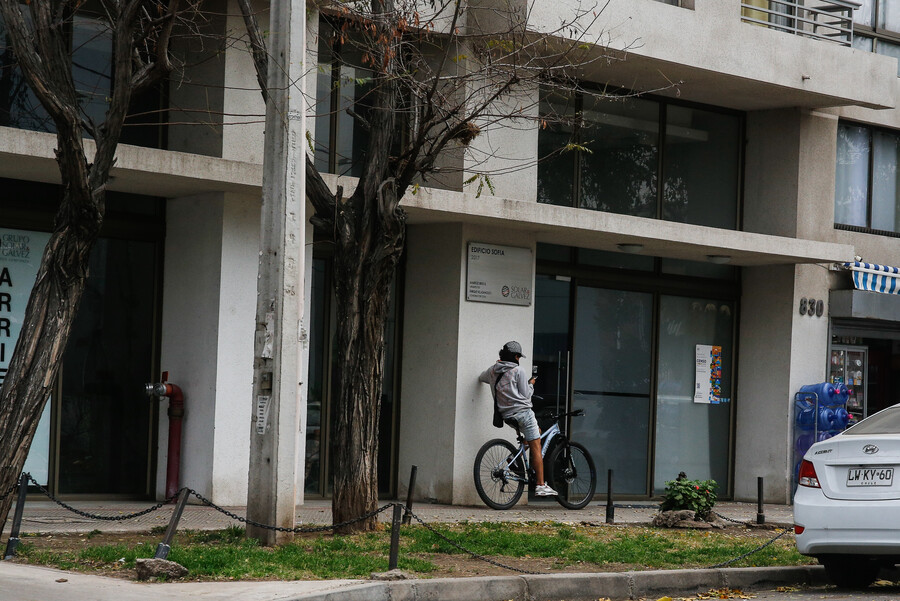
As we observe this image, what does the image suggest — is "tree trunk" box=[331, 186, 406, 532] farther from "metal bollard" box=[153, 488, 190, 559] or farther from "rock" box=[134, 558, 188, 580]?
"rock" box=[134, 558, 188, 580]

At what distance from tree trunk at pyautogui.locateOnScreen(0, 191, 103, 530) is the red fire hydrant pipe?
377cm

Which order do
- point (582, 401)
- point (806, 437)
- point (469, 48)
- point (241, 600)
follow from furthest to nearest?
point (806, 437) < point (582, 401) < point (469, 48) < point (241, 600)

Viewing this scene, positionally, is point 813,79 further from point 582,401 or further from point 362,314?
point 362,314

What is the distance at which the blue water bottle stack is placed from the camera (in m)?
17.8

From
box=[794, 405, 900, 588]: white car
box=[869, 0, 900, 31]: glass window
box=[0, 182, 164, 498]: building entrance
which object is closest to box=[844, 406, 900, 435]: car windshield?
box=[794, 405, 900, 588]: white car

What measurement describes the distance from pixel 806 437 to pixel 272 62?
36.7ft

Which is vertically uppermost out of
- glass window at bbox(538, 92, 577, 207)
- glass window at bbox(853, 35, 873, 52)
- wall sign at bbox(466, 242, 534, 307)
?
glass window at bbox(853, 35, 873, 52)

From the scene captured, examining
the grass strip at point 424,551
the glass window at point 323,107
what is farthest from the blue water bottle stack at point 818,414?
the glass window at point 323,107

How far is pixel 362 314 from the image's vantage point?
36.9 ft

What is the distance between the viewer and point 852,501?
365 inches

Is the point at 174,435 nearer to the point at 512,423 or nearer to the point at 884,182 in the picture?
the point at 512,423

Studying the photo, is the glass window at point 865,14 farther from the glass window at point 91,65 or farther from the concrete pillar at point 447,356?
the glass window at point 91,65

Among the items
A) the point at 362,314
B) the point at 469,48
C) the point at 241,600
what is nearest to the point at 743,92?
the point at 469,48

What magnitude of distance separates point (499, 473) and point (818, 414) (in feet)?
19.1
